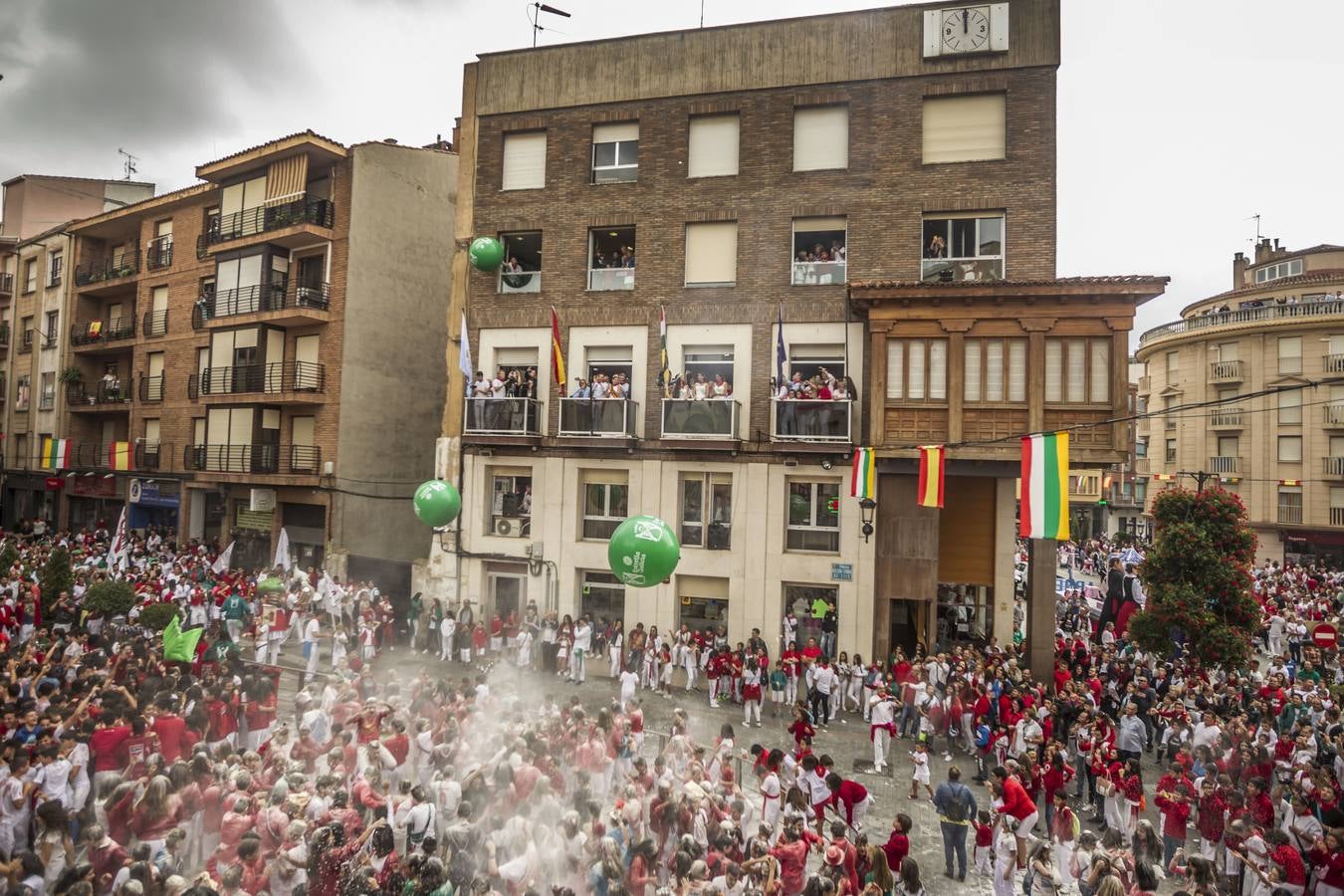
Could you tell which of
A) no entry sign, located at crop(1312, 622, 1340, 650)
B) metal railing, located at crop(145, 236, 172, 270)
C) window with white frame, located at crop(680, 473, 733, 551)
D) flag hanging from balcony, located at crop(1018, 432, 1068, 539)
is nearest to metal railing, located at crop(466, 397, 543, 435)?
window with white frame, located at crop(680, 473, 733, 551)

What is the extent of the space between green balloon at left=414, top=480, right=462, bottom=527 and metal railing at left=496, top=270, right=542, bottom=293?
23.8 ft

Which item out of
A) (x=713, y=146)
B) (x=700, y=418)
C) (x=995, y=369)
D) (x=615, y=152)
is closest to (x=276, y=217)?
(x=615, y=152)

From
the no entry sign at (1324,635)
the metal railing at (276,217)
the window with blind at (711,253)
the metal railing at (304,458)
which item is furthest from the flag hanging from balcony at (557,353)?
the no entry sign at (1324,635)

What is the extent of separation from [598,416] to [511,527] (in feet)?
14.4

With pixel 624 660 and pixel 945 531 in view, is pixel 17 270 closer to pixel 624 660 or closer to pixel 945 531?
pixel 624 660

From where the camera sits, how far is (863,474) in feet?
58.3

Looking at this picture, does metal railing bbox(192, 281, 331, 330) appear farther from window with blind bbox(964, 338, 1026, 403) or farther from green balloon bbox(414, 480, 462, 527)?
window with blind bbox(964, 338, 1026, 403)

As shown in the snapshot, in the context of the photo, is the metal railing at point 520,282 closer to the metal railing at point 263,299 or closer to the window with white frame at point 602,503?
the window with white frame at point 602,503

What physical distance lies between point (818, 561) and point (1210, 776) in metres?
9.61

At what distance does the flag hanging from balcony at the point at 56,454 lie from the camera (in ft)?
110

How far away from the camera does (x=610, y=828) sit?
8305 millimetres

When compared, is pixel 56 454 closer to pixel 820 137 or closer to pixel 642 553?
pixel 642 553

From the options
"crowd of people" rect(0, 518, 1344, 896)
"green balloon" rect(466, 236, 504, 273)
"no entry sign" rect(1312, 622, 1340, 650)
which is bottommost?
"crowd of people" rect(0, 518, 1344, 896)

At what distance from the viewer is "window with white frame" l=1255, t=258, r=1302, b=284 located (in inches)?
1861
